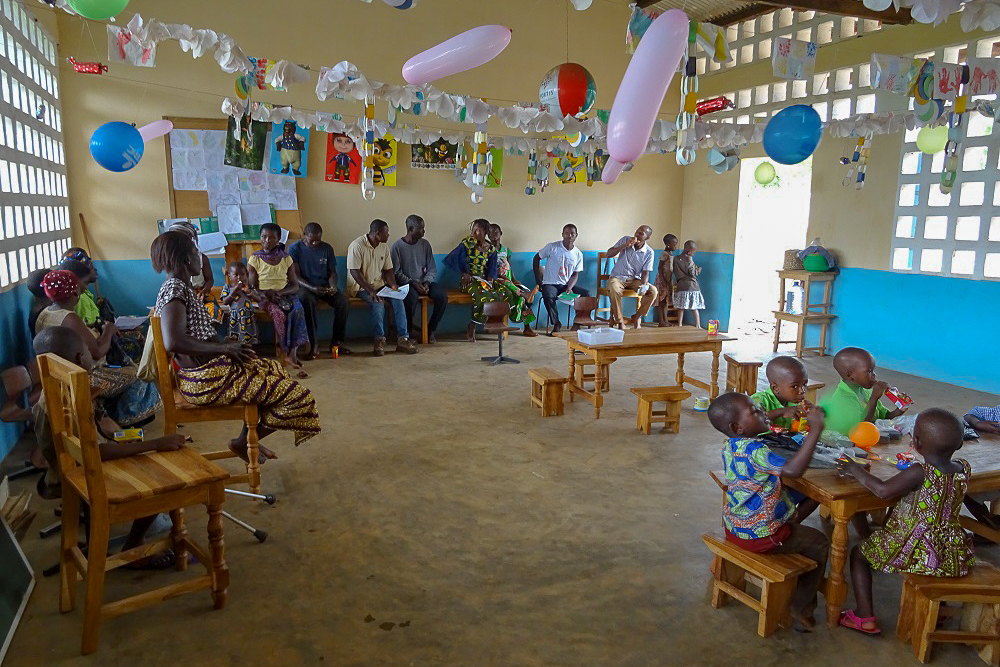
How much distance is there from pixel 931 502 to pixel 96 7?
12.8ft

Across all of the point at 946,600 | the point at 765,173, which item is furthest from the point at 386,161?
the point at 946,600

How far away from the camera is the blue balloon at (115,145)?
5.18 m

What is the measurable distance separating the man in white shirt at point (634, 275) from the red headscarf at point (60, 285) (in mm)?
5896

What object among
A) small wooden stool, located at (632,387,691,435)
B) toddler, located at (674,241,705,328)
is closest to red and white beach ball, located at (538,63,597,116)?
small wooden stool, located at (632,387,691,435)

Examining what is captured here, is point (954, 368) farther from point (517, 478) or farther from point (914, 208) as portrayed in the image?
point (517, 478)

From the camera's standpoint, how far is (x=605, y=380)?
18.8 ft

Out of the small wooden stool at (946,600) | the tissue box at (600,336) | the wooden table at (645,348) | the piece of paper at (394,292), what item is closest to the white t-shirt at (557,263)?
the piece of paper at (394,292)

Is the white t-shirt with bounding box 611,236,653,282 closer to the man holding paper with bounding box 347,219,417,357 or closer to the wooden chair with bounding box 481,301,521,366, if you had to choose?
the wooden chair with bounding box 481,301,521,366

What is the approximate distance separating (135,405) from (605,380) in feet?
11.5

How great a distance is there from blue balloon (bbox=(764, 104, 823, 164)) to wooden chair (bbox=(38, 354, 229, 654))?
415 centimetres

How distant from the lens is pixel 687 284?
28.6 ft

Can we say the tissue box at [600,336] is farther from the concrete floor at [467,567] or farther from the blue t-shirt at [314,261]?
the blue t-shirt at [314,261]

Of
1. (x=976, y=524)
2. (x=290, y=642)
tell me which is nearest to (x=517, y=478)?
(x=290, y=642)

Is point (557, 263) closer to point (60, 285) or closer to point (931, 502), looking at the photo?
point (60, 285)
